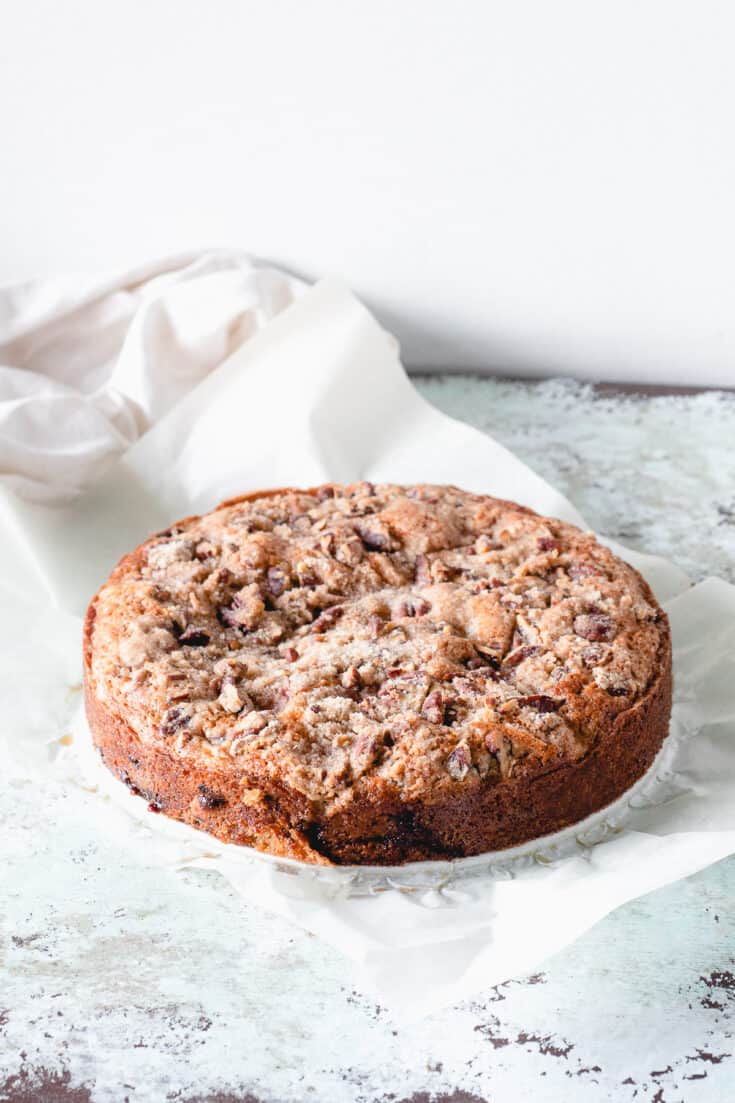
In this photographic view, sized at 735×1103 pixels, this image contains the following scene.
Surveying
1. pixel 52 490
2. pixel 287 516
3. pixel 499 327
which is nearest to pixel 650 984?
pixel 287 516

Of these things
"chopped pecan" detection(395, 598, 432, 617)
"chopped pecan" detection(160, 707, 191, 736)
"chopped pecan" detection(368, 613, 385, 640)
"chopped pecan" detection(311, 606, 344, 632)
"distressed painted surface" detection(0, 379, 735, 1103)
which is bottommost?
"distressed painted surface" detection(0, 379, 735, 1103)

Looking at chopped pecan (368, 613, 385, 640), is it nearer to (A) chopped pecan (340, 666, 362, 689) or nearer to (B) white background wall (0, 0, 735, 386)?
(A) chopped pecan (340, 666, 362, 689)

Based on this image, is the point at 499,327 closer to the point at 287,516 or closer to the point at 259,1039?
the point at 287,516

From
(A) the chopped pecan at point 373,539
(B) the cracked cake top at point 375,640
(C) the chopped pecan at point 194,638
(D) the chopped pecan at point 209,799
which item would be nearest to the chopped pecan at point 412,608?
(B) the cracked cake top at point 375,640

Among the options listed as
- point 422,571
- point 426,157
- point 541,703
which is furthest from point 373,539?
point 426,157

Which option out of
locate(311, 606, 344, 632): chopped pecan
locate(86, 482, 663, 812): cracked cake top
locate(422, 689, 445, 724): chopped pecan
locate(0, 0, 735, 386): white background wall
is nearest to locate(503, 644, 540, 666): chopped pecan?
locate(86, 482, 663, 812): cracked cake top

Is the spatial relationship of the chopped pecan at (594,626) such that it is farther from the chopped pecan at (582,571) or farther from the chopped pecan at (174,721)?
the chopped pecan at (174,721)

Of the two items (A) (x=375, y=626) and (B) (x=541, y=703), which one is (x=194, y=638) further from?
(B) (x=541, y=703)
